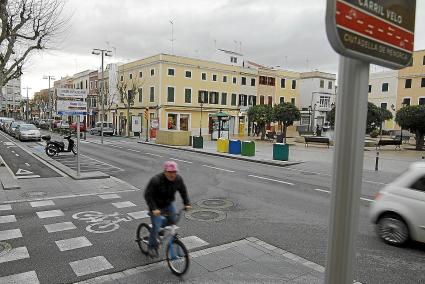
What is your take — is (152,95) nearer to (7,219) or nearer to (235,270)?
(7,219)

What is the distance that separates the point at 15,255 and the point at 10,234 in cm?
130

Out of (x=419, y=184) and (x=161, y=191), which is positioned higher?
(x=419, y=184)

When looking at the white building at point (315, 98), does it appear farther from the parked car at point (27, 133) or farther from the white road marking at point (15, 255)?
the white road marking at point (15, 255)

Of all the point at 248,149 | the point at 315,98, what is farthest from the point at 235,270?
the point at 315,98

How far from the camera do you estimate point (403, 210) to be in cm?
674

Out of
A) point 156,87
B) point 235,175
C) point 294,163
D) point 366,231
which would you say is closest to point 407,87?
point 156,87

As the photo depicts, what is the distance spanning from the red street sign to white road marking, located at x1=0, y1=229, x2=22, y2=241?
25.0 ft

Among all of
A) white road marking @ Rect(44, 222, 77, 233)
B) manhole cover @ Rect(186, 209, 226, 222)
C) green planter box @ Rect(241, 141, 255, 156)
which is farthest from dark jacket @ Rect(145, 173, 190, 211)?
green planter box @ Rect(241, 141, 255, 156)

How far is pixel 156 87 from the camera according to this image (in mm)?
44594

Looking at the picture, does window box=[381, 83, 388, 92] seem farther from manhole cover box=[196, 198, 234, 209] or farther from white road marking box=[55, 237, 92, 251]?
white road marking box=[55, 237, 92, 251]

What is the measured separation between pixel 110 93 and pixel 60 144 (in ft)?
118

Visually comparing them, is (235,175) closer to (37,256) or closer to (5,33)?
(37,256)

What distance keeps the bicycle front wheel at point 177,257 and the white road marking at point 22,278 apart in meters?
2.03

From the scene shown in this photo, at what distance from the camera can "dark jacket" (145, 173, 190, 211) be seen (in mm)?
5691
